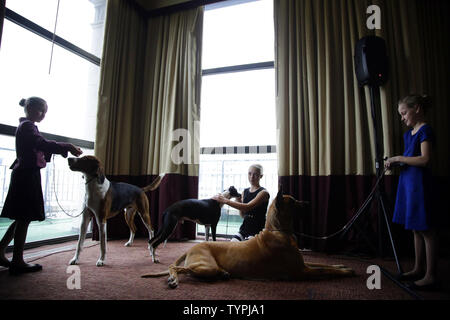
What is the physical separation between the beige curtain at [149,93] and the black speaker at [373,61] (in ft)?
6.54

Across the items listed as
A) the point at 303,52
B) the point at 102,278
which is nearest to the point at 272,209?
the point at 102,278

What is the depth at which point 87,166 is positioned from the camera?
1.99m

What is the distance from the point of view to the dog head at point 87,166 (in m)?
1.95

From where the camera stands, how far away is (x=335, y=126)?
2.77m

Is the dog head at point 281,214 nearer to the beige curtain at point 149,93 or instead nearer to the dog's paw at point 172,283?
the dog's paw at point 172,283

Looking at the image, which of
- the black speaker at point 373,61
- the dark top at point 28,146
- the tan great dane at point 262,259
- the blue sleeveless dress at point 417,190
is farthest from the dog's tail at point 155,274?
the black speaker at point 373,61

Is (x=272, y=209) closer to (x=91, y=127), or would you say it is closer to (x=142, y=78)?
(x=91, y=127)

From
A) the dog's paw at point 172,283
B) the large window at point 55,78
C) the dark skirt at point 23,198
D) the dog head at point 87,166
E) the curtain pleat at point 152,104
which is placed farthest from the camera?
the curtain pleat at point 152,104

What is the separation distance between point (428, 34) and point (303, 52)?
136 cm

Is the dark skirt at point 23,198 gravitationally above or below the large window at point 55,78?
below

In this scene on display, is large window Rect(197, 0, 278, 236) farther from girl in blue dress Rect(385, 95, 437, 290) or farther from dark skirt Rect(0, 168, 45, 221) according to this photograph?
dark skirt Rect(0, 168, 45, 221)

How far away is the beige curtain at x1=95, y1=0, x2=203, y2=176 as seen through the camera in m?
3.20

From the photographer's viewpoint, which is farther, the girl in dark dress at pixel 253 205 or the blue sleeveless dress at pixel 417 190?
the girl in dark dress at pixel 253 205

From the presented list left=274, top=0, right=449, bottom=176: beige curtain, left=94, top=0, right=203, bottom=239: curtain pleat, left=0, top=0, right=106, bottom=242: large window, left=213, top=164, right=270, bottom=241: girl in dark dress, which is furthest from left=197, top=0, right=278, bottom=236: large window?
left=0, top=0, right=106, bottom=242: large window
